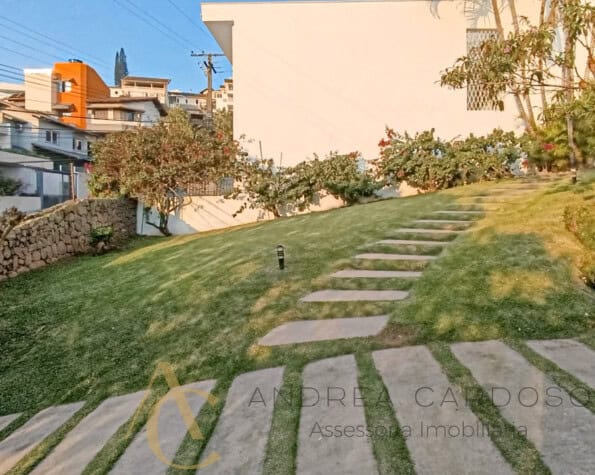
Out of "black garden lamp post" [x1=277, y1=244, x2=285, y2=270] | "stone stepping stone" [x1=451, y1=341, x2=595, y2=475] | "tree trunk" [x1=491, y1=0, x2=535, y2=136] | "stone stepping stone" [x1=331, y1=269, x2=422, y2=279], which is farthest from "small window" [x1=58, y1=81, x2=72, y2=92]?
"stone stepping stone" [x1=451, y1=341, x2=595, y2=475]

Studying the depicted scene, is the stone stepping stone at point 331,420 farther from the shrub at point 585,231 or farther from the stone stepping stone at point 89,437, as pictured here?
the shrub at point 585,231

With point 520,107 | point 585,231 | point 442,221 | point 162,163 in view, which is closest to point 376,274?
point 585,231

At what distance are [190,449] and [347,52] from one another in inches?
469

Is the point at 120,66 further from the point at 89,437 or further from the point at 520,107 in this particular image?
the point at 89,437

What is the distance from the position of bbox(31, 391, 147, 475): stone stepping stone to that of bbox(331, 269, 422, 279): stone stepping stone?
8.02ft

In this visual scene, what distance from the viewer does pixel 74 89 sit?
1309 inches

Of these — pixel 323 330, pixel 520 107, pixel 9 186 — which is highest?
pixel 520 107

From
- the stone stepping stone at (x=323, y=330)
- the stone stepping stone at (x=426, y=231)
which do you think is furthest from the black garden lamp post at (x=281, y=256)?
the stone stepping stone at (x=426, y=231)

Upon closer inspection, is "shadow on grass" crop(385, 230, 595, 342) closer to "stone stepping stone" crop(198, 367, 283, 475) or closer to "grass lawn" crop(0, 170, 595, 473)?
"grass lawn" crop(0, 170, 595, 473)

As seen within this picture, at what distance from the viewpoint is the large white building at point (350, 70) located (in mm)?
11898

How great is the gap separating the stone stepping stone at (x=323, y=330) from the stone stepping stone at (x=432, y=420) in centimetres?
43

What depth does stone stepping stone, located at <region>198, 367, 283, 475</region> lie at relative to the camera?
81.4 inches

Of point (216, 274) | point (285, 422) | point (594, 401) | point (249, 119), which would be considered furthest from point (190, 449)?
point (249, 119)

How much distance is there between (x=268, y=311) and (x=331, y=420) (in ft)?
5.75
